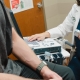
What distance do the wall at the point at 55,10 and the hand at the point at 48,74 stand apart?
189cm

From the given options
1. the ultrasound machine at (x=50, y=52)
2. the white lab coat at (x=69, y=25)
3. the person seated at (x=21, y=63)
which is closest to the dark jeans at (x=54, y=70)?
the person seated at (x=21, y=63)

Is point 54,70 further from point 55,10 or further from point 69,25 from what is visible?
point 55,10

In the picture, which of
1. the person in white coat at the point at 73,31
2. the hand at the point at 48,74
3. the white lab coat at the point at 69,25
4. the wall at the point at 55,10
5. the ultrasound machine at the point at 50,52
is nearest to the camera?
the hand at the point at 48,74

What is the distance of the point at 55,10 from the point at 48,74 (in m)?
2.08

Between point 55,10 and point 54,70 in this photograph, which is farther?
point 55,10

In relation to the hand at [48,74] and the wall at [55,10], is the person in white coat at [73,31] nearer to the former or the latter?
the hand at [48,74]

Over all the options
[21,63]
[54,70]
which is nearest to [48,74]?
[54,70]

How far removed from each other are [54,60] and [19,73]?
34 cm

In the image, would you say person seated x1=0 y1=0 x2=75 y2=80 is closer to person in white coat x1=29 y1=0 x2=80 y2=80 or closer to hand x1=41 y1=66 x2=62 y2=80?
hand x1=41 y1=66 x2=62 y2=80

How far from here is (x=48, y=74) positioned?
3.33 ft

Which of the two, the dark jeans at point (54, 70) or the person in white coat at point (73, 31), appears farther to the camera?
the person in white coat at point (73, 31)

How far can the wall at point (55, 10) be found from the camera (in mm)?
2817

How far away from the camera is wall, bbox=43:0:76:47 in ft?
9.24

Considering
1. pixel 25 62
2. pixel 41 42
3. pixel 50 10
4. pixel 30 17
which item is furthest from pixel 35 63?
pixel 50 10
